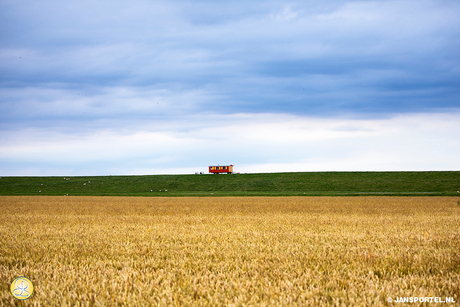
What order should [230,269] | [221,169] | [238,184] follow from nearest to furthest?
[230,269] → [238,184] → [221,169]

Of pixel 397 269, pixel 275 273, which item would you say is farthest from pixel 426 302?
pixel 275 273

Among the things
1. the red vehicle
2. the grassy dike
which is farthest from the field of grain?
the red vehicle

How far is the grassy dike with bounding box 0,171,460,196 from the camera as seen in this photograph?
5859 centimetres

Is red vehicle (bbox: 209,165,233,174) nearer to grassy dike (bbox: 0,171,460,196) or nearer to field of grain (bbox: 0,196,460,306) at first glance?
grassy dike (bbox: 0,171,460,196)

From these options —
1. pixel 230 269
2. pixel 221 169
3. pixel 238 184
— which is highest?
pixel 221 169

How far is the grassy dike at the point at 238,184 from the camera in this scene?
192 ft

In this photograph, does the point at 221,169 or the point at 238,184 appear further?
the point at 221,169

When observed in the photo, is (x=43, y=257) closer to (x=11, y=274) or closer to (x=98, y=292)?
(x=11, y=274)

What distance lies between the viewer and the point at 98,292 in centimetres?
443

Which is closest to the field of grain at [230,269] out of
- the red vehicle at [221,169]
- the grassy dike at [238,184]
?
the grassy dike at [238,184]

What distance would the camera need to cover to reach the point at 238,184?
6925 centimetres

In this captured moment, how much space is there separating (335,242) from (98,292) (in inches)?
223

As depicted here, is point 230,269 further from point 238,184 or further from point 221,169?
point 221,169

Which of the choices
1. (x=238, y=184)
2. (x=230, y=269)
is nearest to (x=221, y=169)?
(x=238, y=184)
